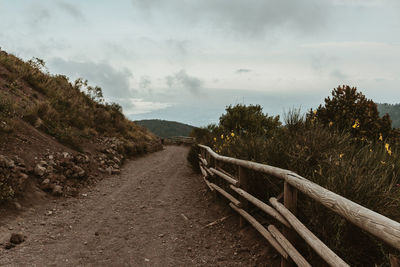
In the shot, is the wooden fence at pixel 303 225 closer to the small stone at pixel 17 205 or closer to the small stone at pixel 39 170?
the small stone at pixel 17 205

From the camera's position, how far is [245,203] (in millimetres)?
4785

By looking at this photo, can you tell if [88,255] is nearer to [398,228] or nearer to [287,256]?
[287,256]

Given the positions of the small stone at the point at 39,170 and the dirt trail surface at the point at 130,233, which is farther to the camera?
the small stone at the point at 39,170

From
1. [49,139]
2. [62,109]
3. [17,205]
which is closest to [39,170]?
[17,205]

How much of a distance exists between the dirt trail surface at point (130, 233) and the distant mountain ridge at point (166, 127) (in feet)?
277

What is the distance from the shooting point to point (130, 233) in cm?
497

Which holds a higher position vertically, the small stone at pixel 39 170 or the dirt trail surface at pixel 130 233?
the small stone at pixel 39 170

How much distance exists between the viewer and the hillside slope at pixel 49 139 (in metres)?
6.43

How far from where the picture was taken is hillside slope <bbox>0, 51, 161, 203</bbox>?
6.43 metres

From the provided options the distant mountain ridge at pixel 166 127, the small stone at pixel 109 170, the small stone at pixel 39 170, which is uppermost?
the distant mountain ridge at pixel 166 127

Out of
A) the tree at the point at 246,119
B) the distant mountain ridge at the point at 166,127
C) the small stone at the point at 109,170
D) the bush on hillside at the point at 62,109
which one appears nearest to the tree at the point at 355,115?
the tree at the point at 246,119

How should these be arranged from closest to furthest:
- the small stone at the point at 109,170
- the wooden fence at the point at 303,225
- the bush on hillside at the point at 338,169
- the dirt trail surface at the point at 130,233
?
the wooden fence at the point at 303,225 < the bush on hillside at the point at 338,169 < the dirt trail surface at the point at 130,233 < the small stone at the point at 109,170

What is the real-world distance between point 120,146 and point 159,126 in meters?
90.7

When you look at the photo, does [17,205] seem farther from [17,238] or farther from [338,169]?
[338,169]
